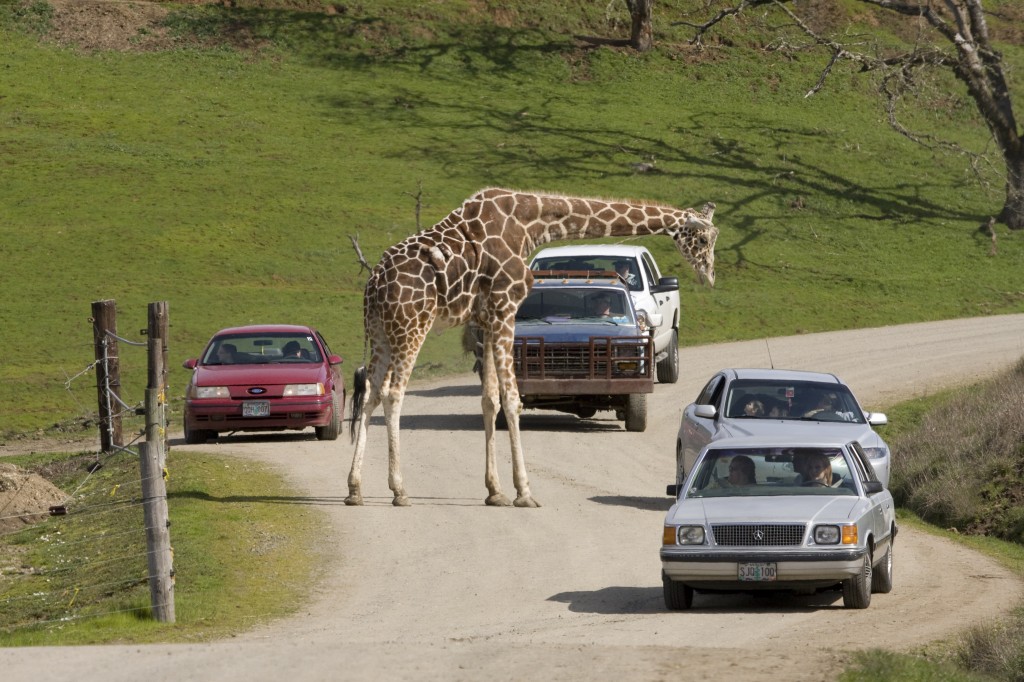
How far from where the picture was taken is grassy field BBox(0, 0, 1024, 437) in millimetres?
39344

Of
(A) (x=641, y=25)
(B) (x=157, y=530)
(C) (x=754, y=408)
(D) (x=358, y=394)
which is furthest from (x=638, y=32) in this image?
(B) (x=157, y=530)

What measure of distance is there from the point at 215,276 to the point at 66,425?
491 inches

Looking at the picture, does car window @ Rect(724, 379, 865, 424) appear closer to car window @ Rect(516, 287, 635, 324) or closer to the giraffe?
the giraffe

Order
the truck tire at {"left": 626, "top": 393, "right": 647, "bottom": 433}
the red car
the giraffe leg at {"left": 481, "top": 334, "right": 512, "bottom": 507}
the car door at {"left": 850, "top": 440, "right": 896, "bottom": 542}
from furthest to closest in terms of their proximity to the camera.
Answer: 1. the truck tire at {"left": 626, "top": 393, "right": 647, "bottom": 433}
2. the red car
3. the giraffe leg at {"left": 481, "top": 334, "right": 512, "bottom": 507}
4. the car door at {"left": 850, "top": 440, "right": 896, "bottom": 542}

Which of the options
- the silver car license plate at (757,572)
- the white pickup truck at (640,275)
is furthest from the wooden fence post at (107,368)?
the silver car license plate at (757,572)

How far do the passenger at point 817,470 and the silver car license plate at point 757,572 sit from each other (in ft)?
4.62

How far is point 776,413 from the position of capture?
17938 millimetres

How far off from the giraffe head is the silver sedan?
18.3 ft

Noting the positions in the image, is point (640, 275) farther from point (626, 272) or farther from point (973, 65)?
point (973, 65)

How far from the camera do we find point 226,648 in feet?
37.2

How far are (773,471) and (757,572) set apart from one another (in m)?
1.75

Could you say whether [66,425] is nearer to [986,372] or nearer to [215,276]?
[215,276]

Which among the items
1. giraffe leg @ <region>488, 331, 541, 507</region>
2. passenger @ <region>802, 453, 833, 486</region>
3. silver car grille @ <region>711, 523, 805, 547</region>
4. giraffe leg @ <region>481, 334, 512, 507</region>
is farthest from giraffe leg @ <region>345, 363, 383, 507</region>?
silver car grille @ <region>711, 523, 805, 547</region>

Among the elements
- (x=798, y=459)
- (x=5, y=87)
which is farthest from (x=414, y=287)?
(x=5, y=87)
